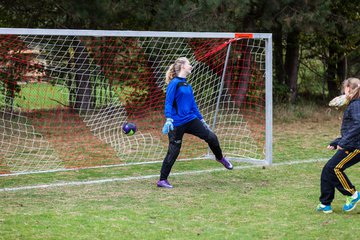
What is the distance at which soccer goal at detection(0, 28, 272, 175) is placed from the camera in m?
11.9

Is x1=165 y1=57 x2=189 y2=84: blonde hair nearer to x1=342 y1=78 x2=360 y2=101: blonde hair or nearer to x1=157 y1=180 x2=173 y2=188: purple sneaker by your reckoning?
x1=157 y1=180 x2=173 y2=188: purple sneaker

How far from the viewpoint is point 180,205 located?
794cm

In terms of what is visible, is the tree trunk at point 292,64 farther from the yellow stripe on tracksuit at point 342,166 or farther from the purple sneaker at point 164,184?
the yellow stripe on tracksuit at point 342,166

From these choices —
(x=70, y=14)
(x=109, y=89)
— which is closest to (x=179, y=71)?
(x=109, y=89)

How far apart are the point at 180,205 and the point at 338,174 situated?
184 centimetres

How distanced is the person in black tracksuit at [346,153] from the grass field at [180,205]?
0.80 ft

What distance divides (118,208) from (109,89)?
5207 millimetres

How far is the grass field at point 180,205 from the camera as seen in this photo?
22.0ft

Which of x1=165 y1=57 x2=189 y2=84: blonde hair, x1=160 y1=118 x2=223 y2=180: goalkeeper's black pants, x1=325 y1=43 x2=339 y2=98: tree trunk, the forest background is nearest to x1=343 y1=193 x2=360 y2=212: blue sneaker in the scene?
x1=160 y1=118 x2=223 y2=180: goalkeeper's black pants

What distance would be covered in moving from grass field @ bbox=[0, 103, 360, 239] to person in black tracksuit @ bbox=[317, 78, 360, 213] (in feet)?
0.80

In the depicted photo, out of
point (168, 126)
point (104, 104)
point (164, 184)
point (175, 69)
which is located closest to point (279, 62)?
point (104, 104)

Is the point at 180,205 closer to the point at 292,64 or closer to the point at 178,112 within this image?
the point at 178,112

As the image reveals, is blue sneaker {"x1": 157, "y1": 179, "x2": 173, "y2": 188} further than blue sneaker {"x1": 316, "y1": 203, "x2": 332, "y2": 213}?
Yes

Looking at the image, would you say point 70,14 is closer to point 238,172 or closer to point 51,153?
point 51,153
